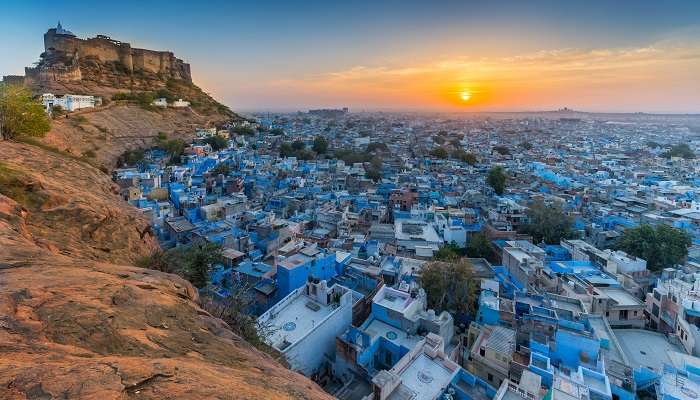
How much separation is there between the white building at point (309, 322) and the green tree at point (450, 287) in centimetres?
261

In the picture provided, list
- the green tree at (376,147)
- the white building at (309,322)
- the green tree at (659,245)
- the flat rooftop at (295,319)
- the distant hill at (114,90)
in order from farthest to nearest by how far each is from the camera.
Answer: the green tree at (376,147), the distant hill at (114,90), the green tree at (659,245), the flat rooftop at (295,319), the white building at (309,322)

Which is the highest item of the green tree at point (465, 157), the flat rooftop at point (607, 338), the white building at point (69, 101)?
the white building at point (69, 101)

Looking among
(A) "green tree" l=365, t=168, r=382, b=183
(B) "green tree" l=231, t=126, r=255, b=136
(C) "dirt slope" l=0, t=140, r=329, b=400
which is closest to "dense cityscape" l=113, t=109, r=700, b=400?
(A) "green tree" l=365, t=168, r=382, b=183

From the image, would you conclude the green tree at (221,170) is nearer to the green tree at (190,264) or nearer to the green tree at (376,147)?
the green tree at (190,264)

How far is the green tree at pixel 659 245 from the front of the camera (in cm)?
1658

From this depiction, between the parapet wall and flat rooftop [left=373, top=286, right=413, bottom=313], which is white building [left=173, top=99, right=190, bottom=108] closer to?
the parapet wall

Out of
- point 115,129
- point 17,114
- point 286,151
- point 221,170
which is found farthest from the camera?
point 286,151

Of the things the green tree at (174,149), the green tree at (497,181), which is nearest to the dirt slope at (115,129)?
the green tree at (174,149)

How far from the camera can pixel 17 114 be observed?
11414 millimetres

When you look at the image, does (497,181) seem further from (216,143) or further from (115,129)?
(115,129)

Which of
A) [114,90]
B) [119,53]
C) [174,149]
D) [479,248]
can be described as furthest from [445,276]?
[119,53]

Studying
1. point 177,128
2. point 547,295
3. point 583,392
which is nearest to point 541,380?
point 583,392

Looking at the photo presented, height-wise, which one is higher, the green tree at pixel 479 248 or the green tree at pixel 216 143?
the green tree at pixel 216 143

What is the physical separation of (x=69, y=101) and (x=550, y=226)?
134ft
